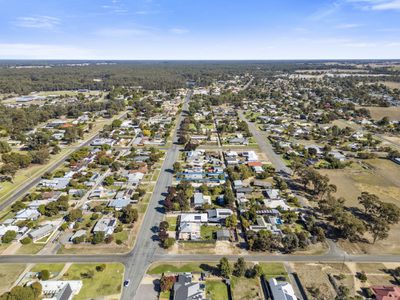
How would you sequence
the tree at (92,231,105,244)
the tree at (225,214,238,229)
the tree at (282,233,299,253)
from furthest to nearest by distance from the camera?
the tree at (225,214,238,229)
the tree at (92,231,105,244)
the tree at (282,233,299,253)

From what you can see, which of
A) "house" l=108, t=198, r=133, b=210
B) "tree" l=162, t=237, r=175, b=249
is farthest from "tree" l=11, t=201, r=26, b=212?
"tree" l=162, t=237, r=175, b=249

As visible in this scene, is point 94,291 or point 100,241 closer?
point 94,291

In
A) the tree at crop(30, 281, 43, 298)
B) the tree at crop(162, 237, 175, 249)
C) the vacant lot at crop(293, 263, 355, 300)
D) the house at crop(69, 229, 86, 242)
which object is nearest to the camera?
the tree at crop(30, 281, 43, 298)

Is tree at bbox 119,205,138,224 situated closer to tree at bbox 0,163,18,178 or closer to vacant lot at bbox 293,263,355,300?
vacant lot at bbox 293,263,355,300

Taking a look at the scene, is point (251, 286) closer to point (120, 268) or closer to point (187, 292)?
point (187, 292)

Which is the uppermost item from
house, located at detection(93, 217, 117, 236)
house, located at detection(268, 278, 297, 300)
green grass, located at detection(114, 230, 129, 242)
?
house, located at detection(93, 217, 117, 236)

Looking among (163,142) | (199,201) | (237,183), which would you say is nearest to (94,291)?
(199,201)
